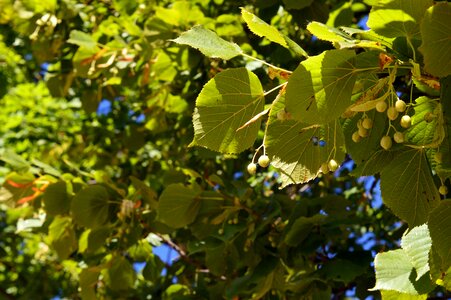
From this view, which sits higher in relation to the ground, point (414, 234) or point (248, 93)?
point (248, 93)

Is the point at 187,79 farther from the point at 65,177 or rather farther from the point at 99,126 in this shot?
the point at 99,126

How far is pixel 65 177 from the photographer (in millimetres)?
2902

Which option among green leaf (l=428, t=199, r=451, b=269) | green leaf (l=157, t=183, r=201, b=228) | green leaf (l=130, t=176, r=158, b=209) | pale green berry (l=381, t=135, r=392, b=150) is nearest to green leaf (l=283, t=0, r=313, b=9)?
green leaf (l=157, t=183, r=201, b=228)

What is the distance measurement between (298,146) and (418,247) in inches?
15.0

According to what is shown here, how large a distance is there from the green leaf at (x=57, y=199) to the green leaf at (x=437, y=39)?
6.49 ft

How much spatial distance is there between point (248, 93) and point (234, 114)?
0.18ft

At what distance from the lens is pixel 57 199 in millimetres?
2807

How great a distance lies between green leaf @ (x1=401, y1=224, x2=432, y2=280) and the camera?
5.00 ft

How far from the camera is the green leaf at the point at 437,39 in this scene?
111 cm

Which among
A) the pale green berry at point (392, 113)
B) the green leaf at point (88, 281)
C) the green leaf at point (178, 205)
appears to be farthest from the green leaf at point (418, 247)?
the green leaf at point (88, 281)

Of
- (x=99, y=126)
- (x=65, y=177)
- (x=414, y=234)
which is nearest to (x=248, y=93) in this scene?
(x=414, y=234)

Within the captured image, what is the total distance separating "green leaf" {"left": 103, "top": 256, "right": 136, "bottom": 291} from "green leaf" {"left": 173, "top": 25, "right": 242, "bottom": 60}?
1.65 metres

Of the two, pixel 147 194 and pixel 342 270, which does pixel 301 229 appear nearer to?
pixel 342 270

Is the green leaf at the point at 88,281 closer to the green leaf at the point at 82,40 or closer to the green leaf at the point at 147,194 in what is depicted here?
the green leaf at the point at 147,194
